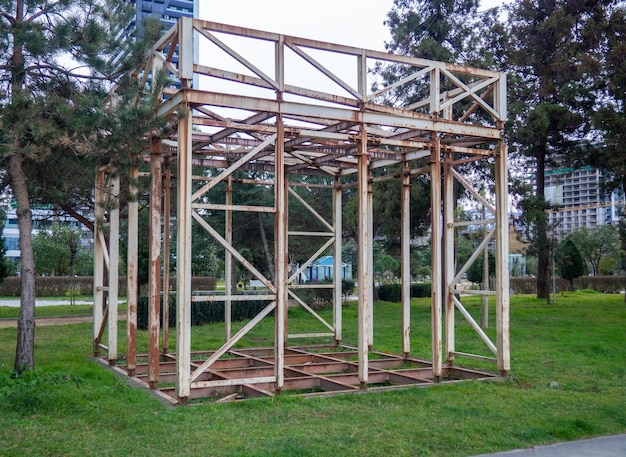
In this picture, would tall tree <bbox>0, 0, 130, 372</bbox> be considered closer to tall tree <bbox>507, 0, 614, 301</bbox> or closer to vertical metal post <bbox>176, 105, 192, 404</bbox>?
vertical metal post <bbox>176, 105, 192, 404</bbox>

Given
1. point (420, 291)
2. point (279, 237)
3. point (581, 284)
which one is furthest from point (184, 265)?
point (581, 284)

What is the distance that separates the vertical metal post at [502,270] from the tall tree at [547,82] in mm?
12339

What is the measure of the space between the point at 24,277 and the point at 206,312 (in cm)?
1127

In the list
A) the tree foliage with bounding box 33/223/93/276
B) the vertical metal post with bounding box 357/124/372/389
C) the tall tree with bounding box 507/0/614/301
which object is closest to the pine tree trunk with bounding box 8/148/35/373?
the vertical metal post with bounding box 357/124/372/389

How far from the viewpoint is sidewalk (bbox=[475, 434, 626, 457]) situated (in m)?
6.69

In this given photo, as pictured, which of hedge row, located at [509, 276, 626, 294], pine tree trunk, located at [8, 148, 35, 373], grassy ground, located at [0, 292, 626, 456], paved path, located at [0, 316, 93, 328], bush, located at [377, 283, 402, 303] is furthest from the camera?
hedge row, located at [509, 276, 626, 294]

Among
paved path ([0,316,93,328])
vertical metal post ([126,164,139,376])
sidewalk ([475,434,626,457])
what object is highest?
vertical metal post ([126,164,139,376])

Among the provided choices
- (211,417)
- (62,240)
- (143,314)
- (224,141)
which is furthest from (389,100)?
(62,240)

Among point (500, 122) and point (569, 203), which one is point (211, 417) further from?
point (569, 203)

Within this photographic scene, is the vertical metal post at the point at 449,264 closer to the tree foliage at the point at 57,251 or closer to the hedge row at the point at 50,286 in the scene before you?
the hedge row at the point at 50,286

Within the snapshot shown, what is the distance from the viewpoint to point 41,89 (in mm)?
9836

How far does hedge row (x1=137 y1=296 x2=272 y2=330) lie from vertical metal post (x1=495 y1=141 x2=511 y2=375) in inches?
416

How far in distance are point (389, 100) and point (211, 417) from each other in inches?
781

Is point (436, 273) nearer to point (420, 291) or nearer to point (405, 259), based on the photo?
point (405, 259)
